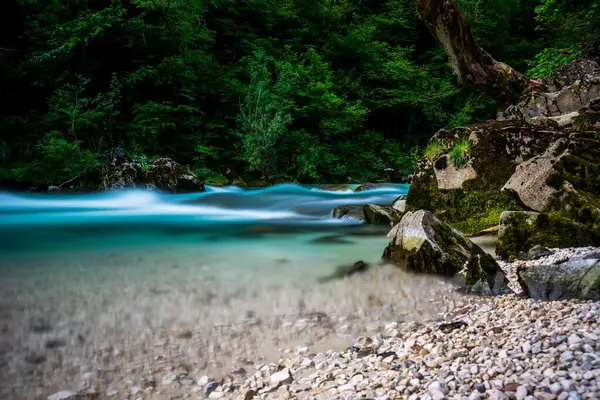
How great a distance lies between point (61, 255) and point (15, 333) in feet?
9.41

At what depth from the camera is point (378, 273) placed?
3.99 m

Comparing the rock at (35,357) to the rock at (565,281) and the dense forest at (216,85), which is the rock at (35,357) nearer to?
the rock at (565,281)

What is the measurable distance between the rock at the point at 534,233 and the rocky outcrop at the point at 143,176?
1046 cm

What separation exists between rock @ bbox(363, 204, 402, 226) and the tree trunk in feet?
16.9

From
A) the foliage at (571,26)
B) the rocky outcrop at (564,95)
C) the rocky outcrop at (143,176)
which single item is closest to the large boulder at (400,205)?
the rocky outcrop at (564,95)

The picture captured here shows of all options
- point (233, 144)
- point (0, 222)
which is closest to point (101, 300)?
point (0, 222)

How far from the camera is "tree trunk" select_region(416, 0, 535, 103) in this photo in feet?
31.2

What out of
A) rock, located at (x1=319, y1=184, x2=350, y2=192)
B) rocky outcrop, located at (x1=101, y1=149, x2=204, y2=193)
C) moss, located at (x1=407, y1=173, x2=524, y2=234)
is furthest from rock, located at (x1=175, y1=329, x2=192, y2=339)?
rock, located at (x1=319, y1=184, x2=350, y2=192)

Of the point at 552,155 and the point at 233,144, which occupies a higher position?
the point at 233,144

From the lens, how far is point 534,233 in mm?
4059

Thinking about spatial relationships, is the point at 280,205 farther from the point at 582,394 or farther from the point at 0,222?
the point at 582,394

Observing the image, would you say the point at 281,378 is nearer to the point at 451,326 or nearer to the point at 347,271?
the point at 451,326

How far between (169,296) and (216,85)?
46.7 ft

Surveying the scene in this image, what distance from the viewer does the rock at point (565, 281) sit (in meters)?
2.49
